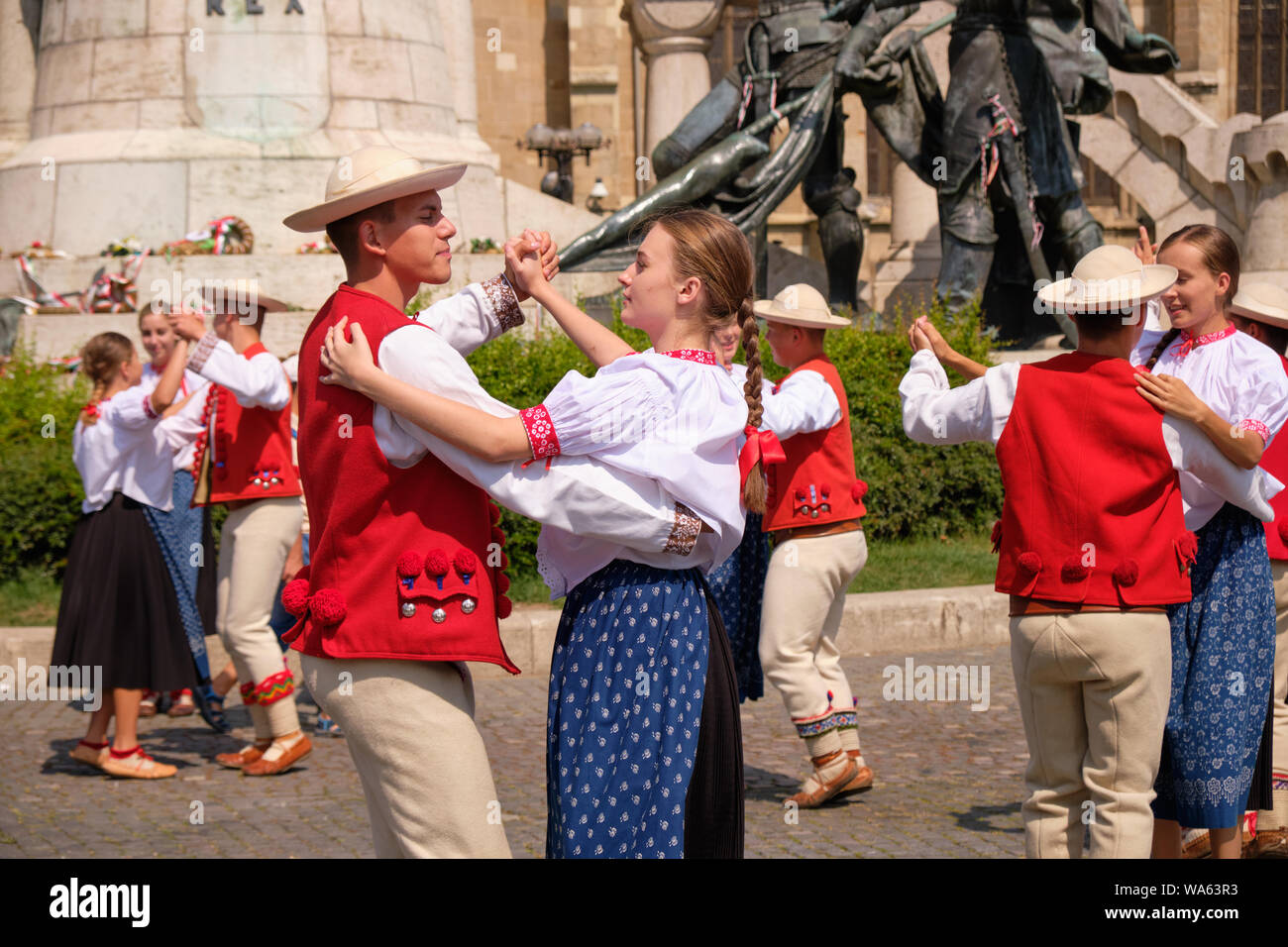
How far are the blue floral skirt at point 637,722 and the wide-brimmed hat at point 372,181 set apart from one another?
86 centimetres

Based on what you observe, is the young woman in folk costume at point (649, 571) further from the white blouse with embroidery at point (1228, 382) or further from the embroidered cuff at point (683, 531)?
the white blouse with embroidery at point (1228, 382)

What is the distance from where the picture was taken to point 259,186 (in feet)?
45.1

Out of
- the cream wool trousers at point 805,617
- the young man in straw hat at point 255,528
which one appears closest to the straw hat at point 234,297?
the young man in straw hat at point 255,528

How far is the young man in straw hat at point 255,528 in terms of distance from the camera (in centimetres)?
684

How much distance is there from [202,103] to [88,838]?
9.28m

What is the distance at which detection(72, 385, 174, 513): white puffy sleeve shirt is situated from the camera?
271 inches

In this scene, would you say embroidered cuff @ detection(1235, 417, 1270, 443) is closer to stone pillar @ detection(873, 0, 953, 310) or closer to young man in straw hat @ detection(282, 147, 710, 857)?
young man in straw hat @ detection(282, 147, 710, 857)

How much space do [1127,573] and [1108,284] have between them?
0.70 meters

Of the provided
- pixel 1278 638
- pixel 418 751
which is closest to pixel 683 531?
pixel 418 751

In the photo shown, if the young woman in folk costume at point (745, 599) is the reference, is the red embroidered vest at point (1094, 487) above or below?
above

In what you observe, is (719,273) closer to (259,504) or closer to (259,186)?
(259,504)

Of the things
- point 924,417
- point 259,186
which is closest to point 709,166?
point 259,186

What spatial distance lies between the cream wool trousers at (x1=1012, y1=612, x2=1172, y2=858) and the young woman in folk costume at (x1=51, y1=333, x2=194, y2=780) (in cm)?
403
